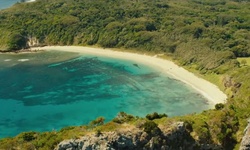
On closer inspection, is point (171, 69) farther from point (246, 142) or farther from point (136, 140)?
point (136, 140)

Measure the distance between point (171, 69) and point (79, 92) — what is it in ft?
85.2

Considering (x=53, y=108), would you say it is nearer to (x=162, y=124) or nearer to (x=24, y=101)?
(x=24, y=101)

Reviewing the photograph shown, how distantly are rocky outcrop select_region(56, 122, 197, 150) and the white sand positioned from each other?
1331 inches

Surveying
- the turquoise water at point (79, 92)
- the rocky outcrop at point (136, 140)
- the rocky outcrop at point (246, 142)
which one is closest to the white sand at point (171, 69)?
the turquoise water at point (79, 92)

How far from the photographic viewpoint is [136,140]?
33.1m

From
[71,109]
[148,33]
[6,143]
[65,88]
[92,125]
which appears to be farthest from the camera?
[148,33]

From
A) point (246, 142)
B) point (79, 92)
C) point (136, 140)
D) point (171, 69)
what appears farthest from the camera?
point (171, 69)

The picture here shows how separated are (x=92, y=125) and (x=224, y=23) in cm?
10375

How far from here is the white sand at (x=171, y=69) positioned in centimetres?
7234

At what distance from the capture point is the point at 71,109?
66562mm

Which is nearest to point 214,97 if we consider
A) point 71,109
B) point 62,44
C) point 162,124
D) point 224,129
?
point 71,109

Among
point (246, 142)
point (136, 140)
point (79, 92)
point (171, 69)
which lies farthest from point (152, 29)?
point (136, 140)

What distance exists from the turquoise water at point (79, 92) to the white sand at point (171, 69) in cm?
230

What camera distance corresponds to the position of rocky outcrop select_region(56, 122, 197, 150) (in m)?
31.6
